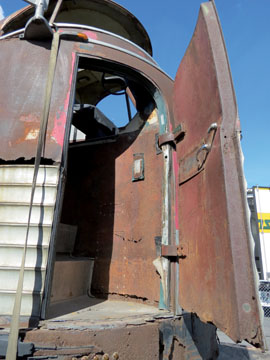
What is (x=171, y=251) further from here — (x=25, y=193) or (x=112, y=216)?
(x=25, y=193)

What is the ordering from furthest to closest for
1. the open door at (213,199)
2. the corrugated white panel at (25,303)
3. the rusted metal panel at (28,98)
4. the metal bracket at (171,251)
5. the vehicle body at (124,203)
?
1. the metal bracket at (171,251)
2. the rusted metal panel at (28,98)
3. the corrugated white panel at (25,303)
4. the vehicle body at (124,203)
5. the open door at (213,199)

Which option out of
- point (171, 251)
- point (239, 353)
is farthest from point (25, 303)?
point (239, 353)

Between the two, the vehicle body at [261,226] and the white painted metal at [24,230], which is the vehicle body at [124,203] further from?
the vehicle body at [261,226]

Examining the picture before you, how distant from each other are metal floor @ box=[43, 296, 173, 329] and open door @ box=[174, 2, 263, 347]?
39cm

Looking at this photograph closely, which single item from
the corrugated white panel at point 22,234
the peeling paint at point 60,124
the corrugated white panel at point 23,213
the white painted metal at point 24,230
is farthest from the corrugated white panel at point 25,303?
the peeling paint at point 60,124

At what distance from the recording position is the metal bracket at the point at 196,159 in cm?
202

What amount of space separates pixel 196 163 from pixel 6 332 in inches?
73.8

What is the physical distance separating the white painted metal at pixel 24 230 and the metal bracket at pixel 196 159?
3.84ft

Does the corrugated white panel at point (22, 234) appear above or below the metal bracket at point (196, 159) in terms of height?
below

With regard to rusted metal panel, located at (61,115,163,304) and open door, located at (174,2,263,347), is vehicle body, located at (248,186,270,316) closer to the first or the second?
rusted metal panel, located at (61,115,163,304)

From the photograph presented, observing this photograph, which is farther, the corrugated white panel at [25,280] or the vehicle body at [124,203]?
the corrugated white panel at [25,280]

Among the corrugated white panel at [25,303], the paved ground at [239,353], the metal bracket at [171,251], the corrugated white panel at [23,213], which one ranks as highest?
the corrugated white panel at [23,213]

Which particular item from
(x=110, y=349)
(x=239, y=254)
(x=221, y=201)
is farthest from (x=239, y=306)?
(x=110, y=349)

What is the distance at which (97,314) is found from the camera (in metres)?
2.38
